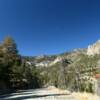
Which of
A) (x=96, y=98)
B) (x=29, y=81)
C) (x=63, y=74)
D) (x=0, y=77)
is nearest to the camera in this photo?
(x=96, y=98)

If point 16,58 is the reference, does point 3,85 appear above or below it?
below

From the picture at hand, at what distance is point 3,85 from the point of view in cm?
6562

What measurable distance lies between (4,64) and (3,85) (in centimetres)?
521

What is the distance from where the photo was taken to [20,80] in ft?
267

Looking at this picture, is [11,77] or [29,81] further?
[29,81]

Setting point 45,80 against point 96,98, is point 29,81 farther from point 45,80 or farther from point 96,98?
point 96,98

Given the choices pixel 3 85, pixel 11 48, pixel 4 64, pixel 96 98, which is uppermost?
pixel 11 48

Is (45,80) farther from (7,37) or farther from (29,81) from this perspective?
(7,37)

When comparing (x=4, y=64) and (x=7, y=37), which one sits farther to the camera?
(x=7, y=37)

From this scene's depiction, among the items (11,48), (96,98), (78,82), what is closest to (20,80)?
(11,48)

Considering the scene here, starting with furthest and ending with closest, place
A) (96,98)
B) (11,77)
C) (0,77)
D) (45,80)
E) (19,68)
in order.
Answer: (45,80), (19,68), (11,77), (0,77), (96,98)

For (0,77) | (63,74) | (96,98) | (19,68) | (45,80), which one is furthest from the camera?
(45,80)

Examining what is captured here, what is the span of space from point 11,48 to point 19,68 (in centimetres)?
646

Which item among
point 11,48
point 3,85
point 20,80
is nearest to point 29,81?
point 20,80
